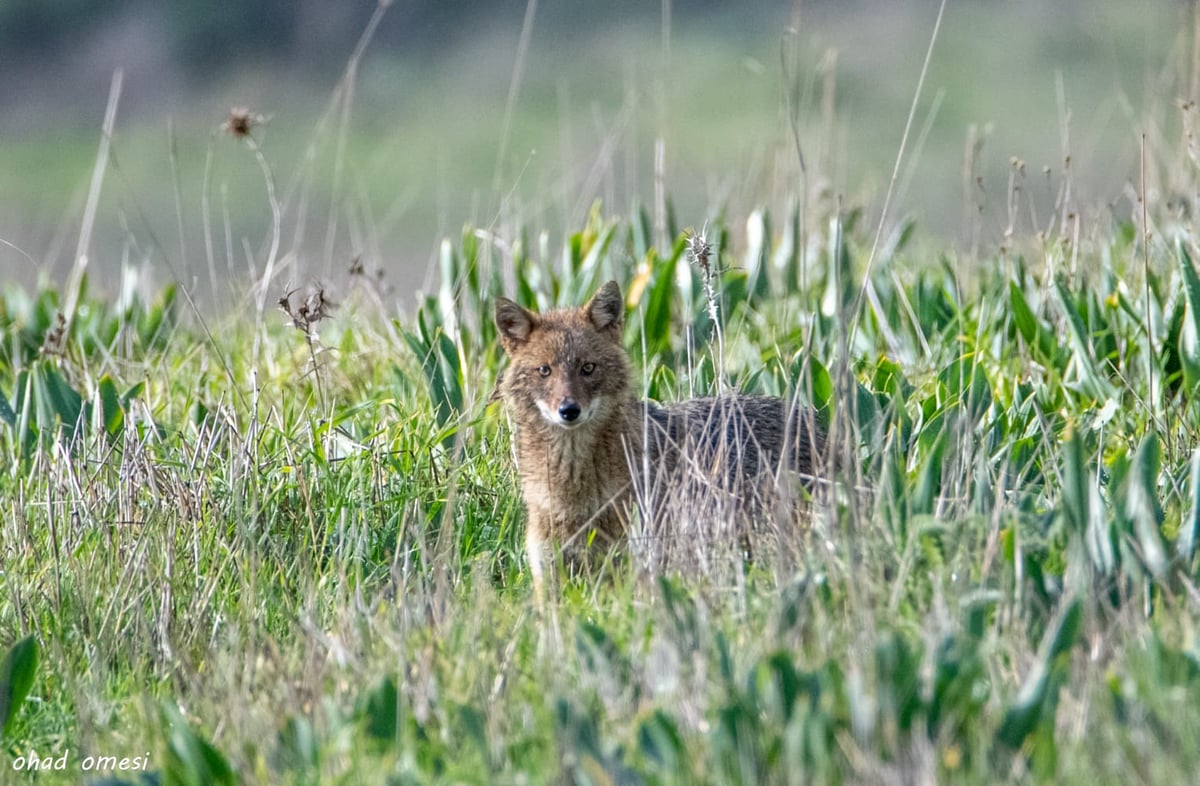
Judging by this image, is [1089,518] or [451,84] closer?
[1089,518]

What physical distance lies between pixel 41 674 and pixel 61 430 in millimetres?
1591

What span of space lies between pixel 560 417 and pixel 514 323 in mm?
565

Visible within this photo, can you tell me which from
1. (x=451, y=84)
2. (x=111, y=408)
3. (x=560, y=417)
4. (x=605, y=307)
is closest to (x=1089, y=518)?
(x=560, y=417)

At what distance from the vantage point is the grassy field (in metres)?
2.90

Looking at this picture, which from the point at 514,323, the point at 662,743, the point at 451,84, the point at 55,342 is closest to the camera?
the point at 662,743

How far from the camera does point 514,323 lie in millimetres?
5441

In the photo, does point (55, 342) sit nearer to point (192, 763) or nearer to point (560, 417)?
point (560, 417)

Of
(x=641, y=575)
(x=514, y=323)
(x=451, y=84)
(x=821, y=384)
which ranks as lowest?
(x=641, y=575)

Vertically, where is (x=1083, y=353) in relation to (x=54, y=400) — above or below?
above

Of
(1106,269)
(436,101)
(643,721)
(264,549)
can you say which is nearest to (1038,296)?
(1106,269)

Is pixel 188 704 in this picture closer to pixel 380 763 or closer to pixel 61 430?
pixel 380 763

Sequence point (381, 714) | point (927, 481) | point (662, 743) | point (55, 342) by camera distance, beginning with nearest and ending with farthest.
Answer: point (662, 743)
point (381, 714)
point (927, 481)
point (55, 342)

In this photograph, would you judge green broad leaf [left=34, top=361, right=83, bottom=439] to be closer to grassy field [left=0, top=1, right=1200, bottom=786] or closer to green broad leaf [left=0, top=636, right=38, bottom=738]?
grassy field [left=0, top=1, right=1200, bottom=786]

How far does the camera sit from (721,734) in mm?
2801
